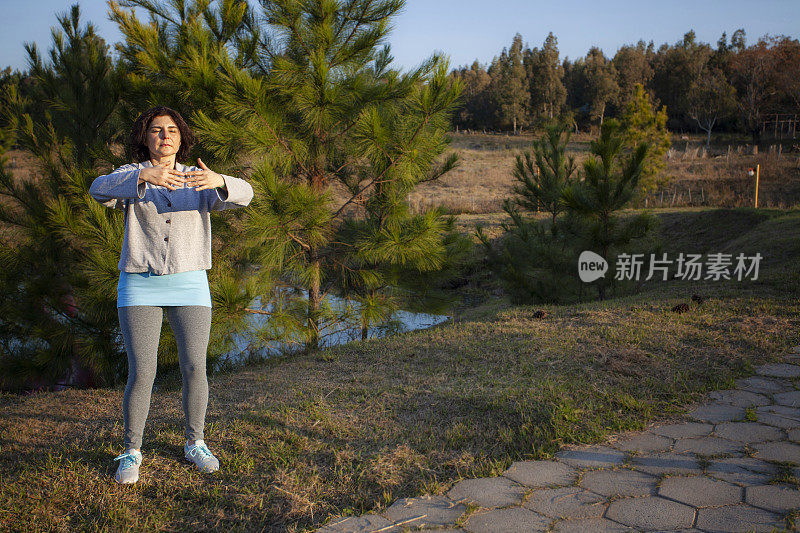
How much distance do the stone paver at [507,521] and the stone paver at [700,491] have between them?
56 cm

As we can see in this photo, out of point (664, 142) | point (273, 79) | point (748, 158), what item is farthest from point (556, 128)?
point (748, 158)

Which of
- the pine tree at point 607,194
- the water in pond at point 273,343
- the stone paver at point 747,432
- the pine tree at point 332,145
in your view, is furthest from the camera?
the pine tree at point 607,194

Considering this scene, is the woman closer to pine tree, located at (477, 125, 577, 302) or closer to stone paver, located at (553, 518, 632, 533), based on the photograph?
stone paver, located at (553, 518, 632, 533)

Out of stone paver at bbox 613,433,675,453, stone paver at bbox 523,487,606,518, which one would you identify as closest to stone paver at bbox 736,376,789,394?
stone paver at bbox 613,433,675,453

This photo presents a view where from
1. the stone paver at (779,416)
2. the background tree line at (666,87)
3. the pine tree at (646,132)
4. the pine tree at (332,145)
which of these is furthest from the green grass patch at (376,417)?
the background tree line at (666,87)

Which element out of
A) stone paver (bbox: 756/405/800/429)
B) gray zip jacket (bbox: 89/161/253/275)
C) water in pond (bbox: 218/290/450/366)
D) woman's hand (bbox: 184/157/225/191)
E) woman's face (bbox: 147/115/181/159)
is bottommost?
water in pond (bbox: 218/290/450/366)

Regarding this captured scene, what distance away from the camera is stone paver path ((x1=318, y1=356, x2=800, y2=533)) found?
203 centimetres

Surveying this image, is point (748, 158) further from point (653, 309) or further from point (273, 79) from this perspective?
point (273, 79)

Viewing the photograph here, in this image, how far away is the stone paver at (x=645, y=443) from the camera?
2646mm

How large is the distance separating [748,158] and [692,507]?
2774cm

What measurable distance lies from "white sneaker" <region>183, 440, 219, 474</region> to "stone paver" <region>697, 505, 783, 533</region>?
6.38 feet

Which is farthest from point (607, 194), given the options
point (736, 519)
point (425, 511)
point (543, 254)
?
point (425, 511)

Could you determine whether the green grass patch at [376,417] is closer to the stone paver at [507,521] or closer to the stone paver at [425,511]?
the stone paver at [425,511]
